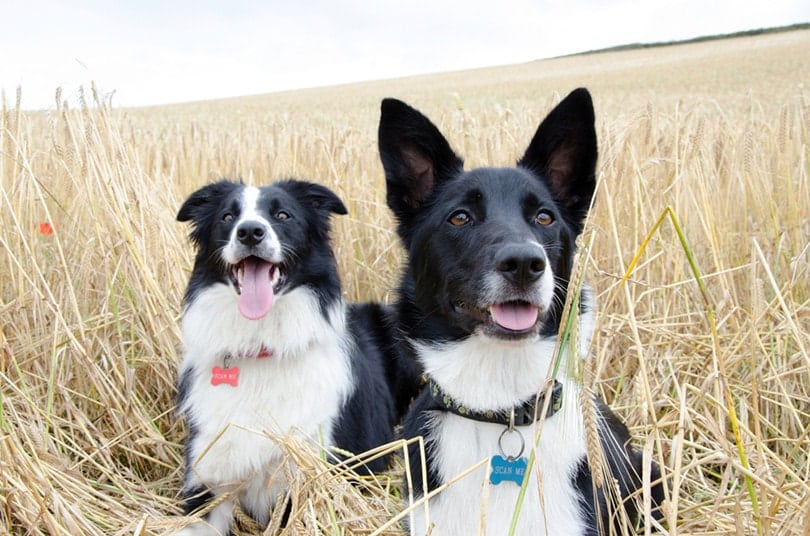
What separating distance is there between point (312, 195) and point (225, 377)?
1.16m

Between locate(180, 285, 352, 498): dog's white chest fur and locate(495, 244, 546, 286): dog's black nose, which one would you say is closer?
locate(495, 244, 546, 286): dog's black nose

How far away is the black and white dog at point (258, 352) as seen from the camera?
325cm

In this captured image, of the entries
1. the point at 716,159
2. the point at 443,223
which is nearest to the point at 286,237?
the point at 443,223

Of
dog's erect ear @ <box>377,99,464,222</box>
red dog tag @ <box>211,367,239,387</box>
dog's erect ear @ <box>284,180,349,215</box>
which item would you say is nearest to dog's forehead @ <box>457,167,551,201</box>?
dog's erect ear @ <box>377,99,464,222</box>

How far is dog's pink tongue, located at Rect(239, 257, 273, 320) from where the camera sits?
328 centimetres

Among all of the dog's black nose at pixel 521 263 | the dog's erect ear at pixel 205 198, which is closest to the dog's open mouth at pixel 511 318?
the dog's black nose at pixel 521 263

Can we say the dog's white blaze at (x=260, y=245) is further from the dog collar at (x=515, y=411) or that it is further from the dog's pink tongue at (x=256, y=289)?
the dog collar at (x=515, y=411)

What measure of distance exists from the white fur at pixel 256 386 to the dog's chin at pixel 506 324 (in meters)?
1.21

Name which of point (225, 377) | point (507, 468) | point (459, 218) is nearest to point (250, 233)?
point (225, 377)

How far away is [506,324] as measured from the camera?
222 centimetres

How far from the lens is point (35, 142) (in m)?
5.60

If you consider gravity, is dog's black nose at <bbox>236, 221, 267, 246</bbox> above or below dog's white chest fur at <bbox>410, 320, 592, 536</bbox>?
above

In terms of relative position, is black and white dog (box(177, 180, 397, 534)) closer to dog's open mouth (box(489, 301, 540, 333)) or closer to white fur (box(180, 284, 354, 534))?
white fur (box(180, 284, 354, 534))

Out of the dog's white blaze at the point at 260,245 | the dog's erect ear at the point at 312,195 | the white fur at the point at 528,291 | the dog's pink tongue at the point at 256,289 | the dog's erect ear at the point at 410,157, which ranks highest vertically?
the dog's erect ear at the point at 410,157
